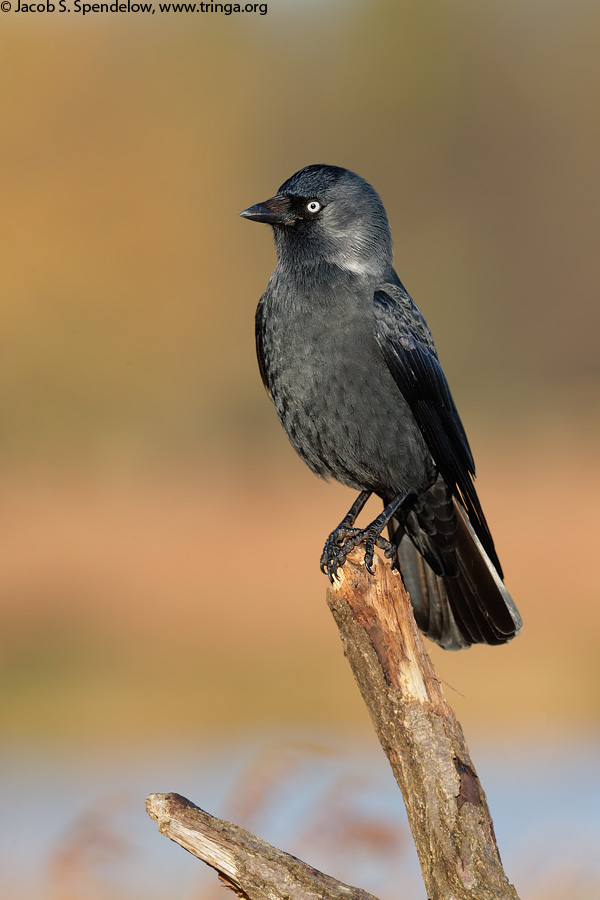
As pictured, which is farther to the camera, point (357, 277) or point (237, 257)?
point (237, 257)

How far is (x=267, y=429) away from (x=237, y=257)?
340cm

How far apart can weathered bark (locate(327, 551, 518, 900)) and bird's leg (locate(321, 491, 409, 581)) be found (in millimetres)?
337

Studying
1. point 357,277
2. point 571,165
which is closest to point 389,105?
point 571,165

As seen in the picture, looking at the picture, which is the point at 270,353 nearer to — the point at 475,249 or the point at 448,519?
the point at 448,519

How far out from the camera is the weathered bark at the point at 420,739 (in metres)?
2.91

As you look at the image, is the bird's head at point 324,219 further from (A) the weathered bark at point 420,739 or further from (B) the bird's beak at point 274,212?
(A) the weathered bark at point 420,739

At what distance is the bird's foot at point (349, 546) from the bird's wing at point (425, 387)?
490 millimetres

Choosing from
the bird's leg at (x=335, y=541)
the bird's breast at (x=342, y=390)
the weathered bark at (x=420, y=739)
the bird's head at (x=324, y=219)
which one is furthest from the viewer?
the bird's head at (x=324, y=219)

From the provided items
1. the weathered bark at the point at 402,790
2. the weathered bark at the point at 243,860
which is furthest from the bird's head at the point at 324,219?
the weathered bark at the point at 243,860

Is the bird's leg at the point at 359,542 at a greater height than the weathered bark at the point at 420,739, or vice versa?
the bird's leg at the point at 359,542

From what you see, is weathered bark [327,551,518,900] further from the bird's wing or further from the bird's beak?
the bird's beak

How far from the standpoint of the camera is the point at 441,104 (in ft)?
58.6

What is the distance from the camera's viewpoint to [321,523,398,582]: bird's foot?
4.00 meters

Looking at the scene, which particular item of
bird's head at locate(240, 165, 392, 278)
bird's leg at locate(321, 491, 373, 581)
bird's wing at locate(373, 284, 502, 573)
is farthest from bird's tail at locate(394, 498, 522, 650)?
bird's head at locate(240, 165, 392, 278)
